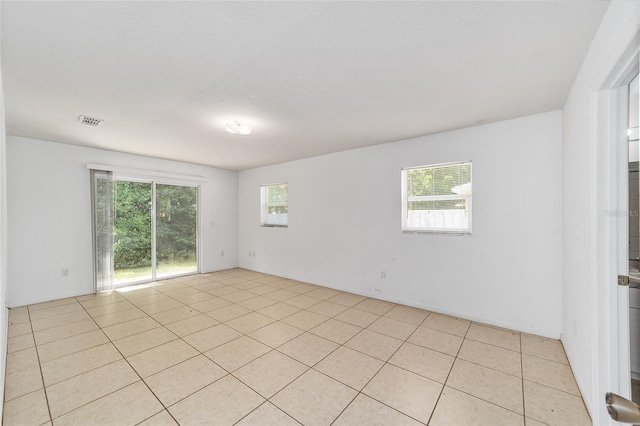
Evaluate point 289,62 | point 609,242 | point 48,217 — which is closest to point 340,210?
point 289,62

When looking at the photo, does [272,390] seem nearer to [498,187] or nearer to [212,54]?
[212,54]

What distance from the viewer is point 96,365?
229 centimetres

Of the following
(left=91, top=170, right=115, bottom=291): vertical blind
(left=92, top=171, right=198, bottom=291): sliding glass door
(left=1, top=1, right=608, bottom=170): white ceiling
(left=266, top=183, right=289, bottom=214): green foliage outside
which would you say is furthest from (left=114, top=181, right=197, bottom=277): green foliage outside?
(left=1, top=1, right=608, bottom=170): white ceiling

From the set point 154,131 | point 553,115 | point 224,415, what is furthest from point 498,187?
point 154,131

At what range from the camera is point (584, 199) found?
6.16 ft

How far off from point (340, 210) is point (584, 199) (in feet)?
10.2

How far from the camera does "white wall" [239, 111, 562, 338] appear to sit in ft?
9.30

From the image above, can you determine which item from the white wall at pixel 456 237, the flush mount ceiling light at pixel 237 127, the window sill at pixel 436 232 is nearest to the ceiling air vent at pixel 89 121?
the flush mount ceiling light at pixel 237 127

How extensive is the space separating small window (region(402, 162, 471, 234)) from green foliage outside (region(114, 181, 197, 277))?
183 inches

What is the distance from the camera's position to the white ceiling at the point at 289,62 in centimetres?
145

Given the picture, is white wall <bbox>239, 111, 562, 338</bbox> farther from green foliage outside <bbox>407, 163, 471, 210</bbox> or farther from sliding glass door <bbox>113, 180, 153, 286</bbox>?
sliding glass door <bbox>113, 180, 153, 286</bbox>

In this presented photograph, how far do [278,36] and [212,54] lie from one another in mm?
532

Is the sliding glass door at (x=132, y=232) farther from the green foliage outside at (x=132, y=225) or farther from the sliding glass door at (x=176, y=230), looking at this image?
the sliding glass door at (x=176, y=230)

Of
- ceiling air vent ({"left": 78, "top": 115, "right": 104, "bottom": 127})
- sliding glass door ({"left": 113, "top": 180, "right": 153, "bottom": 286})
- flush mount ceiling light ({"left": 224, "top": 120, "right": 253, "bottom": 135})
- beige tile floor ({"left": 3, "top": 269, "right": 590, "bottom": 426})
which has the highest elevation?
ceiling air vent ({"left": 78, "top": 115, "right": 104, "bottom": 127})
